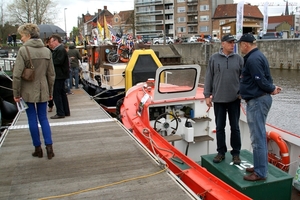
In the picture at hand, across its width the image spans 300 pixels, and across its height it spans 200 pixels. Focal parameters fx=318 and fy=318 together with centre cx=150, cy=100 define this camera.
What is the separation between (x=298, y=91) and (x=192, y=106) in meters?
13.2

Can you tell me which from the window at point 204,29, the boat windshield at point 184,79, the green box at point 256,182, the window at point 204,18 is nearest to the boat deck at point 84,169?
the green box at point 256,182

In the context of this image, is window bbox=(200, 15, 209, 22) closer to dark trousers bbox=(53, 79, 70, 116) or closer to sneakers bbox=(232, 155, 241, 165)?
dark trousers bbox=(53, 79, 70, 116)

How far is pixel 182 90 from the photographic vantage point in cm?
610

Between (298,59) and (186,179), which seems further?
(298,59)

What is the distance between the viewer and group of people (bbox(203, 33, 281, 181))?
11.5ft

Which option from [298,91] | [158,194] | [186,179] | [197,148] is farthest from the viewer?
[298,91]

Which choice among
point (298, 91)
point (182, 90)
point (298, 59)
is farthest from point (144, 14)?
point (182, 90)

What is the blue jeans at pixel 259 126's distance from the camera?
11.7 ft

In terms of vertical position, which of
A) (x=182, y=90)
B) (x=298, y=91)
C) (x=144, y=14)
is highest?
(x=144, y=14)

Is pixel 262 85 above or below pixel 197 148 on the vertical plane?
above

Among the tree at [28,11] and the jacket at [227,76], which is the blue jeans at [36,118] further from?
the tree at [28,11]

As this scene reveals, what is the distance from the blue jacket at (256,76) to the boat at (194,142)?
3.40ft

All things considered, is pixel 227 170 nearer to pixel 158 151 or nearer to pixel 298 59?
pixel 158 151

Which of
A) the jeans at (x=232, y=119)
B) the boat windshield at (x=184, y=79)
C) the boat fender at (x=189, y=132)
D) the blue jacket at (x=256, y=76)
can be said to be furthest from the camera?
the boat windshield at (x=184, y=79)
